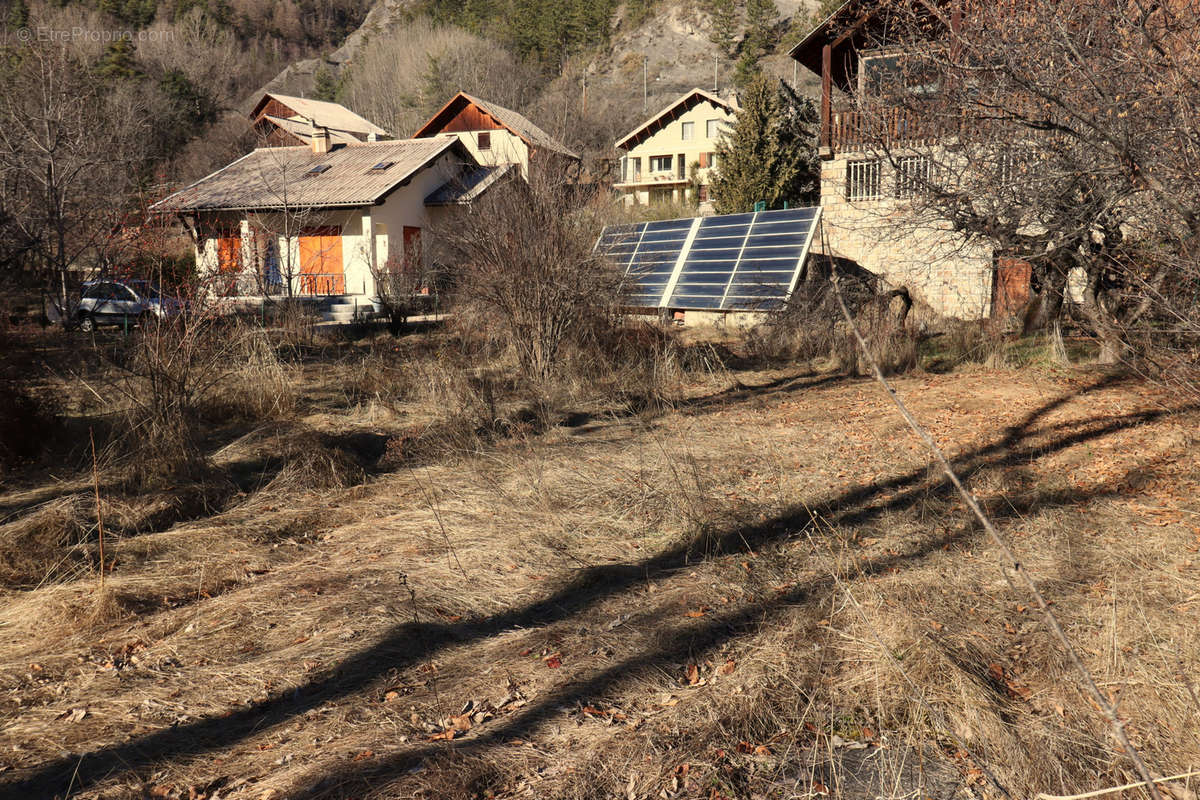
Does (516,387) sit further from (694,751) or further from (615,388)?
(694,751)

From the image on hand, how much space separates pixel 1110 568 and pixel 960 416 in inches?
161

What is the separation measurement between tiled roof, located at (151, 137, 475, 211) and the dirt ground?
18550 mm

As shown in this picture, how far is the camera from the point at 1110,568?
4.92 m

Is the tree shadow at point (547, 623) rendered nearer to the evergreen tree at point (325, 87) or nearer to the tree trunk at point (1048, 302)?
the tree trunk at point (1048, 302)

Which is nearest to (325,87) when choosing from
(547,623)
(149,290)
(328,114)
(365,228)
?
(328,114)

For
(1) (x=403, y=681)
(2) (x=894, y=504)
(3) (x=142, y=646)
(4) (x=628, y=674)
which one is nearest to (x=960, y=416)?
(2) (x=894, y=504)

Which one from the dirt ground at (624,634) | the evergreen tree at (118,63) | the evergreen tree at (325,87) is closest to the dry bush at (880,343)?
the dirt ground at (624,634)

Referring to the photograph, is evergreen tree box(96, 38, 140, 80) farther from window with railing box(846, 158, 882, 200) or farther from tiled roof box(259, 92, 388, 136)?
window with railing box(846, 158, 882, 200)

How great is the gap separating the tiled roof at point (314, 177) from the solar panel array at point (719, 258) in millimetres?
10494

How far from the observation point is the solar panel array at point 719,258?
47.4 feet

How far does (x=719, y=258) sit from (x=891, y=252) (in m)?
3.55

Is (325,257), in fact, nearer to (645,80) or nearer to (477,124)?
(477,124)

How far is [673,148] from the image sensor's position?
4453 centimetres

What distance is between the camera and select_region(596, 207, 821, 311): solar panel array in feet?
47.4
